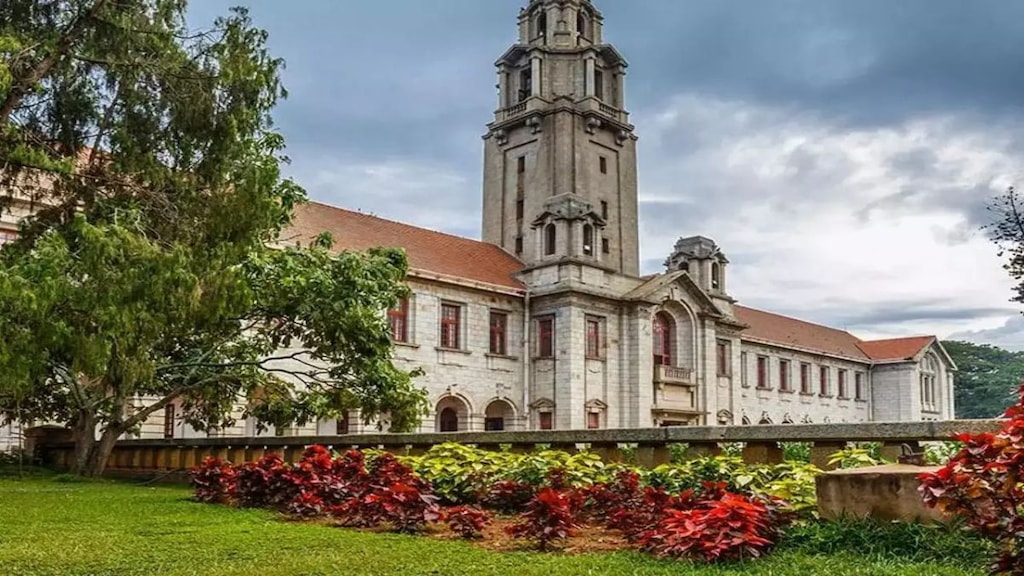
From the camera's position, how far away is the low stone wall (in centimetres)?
777

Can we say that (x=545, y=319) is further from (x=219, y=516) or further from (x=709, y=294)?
(x=219, y=516)

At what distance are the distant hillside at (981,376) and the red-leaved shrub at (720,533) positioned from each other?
77297 millimetres

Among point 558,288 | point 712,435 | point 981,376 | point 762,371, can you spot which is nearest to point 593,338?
point 558,288

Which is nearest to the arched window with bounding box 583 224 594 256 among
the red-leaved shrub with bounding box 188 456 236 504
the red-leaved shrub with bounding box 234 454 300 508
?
the red-leaved shrub with bounding box 188 456 236 504

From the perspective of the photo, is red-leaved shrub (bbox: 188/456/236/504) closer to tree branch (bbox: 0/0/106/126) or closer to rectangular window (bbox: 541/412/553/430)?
tree branch (bbox: 0/0/106/126)

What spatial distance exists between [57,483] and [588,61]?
2850 centimetres

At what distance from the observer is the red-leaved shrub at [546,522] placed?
665 cm

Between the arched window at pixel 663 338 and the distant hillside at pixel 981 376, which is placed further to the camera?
the distant hillside at pixel 981 376

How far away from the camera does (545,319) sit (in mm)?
34281

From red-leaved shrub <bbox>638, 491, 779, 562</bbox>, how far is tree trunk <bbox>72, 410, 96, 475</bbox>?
51.0ft

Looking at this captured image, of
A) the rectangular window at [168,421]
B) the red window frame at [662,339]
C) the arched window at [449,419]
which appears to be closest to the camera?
the rectangular window at [168,421]

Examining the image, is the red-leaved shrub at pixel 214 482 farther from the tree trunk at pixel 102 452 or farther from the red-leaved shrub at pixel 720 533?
the tree trunk at pixel 102 452

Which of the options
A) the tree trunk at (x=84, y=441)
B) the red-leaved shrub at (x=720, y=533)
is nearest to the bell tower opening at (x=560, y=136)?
the tree trunk at (x=84, y=441)

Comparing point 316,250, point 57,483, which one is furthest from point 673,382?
point 57,483
